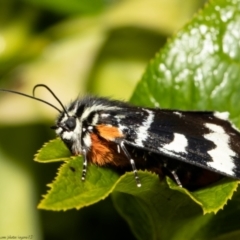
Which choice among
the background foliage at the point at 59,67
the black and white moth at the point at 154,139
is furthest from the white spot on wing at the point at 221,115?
the background foliage at the point at 59,67

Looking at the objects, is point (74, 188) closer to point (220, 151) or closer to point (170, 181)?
point (170, 181)

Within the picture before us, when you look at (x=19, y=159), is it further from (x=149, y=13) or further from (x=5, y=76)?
(x=149, y=13)

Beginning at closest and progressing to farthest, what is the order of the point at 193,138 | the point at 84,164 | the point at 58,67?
the point at 84,164
the point at 193,138
the point at 58,67

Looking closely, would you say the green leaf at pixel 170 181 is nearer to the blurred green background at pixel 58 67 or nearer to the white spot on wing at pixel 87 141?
the white spot on wing at pixel 87 141


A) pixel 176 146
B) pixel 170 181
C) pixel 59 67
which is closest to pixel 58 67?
pixel 59 67

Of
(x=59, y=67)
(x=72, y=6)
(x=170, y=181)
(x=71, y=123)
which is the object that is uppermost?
(x=72, y=6)

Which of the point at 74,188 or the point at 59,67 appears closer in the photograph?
the point at 74,188

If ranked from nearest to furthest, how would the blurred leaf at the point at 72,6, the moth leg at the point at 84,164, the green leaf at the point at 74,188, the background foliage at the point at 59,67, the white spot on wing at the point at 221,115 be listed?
the green leaf at the point at 74,188 < the moth leg at the point at 84,164 < the white spot on wing at the point at 221,115 < the background foliage at the point at 59,67 < the blurred leaf at the point at 72,6

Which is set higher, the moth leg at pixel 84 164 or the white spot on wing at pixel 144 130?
the white spot on wing at pixel 144 130
